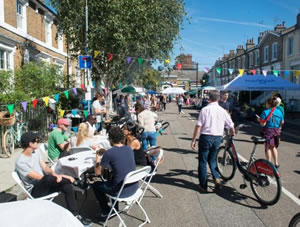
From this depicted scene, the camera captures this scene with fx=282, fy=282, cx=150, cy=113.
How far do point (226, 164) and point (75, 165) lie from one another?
10.0 ft

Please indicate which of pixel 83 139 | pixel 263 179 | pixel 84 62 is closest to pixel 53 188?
pixel 83 139

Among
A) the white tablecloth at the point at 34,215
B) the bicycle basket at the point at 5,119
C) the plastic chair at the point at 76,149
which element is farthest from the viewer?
the bicycle basket at the point at 5,119

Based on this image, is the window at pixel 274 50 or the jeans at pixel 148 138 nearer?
the jeans at pixel 148 138

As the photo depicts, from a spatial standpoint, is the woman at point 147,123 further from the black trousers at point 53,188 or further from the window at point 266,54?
the window at point 266,54

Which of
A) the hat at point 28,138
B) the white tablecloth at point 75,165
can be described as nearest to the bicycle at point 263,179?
the white tablecloth at point 75,165

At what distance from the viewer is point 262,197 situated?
15.2 feet

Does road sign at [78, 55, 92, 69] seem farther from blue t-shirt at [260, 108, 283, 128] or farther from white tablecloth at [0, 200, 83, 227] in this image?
white tablecloth at [0, 200, 83, 227]

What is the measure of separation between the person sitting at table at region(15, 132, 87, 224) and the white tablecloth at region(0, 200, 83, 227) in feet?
5.83

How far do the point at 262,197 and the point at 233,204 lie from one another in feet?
1.63

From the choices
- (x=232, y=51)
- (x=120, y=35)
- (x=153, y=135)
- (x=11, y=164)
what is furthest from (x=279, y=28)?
(x=11, y=164)

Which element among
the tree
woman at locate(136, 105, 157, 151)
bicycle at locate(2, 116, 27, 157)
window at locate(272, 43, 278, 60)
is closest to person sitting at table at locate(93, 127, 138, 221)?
woman at locate(136, 105, 157, 151)

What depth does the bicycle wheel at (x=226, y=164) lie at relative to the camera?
5.57 m

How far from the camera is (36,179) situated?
3.95 meters

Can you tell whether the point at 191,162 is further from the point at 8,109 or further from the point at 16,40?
the point at 16,40
